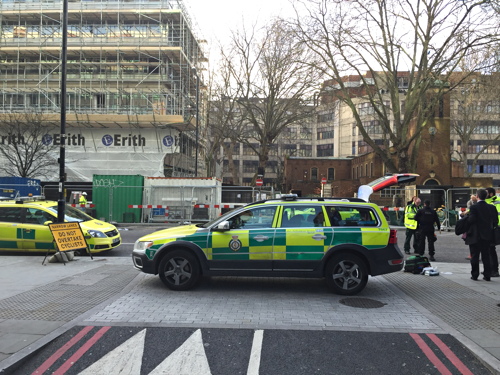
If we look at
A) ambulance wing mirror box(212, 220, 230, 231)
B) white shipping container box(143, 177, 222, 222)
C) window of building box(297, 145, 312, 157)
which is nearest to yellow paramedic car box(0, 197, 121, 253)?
ambulance wing mirror box(212, 220, 230, 231)

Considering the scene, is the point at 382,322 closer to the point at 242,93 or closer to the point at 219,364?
the point at 219,364

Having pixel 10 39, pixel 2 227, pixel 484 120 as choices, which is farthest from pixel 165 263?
pixel 484 120

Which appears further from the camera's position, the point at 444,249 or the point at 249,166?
the point at 249,166

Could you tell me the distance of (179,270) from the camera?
272 inches

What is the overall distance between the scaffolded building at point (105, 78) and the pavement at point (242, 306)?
25348mm

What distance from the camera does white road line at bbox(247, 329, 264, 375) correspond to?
3969 mm

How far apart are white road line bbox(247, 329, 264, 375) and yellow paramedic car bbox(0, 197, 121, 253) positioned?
7.07m

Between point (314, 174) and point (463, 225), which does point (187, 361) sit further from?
point (314, 174)

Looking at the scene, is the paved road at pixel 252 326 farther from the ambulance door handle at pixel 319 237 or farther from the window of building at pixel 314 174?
the window of building at pixel 314 174

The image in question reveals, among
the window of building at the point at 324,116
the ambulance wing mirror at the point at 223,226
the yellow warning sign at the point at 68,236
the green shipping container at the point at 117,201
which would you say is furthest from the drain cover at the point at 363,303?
the window of building at the point at 324,116

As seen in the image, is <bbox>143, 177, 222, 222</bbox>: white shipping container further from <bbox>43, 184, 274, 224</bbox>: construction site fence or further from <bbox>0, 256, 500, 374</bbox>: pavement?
<bbox>0, 256, 500, 374</bbox>: pavement

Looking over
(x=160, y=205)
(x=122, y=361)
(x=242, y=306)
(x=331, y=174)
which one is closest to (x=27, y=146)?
(x=160, y=205)

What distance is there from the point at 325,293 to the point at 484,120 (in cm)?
5673

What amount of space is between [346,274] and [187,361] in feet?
11.4
